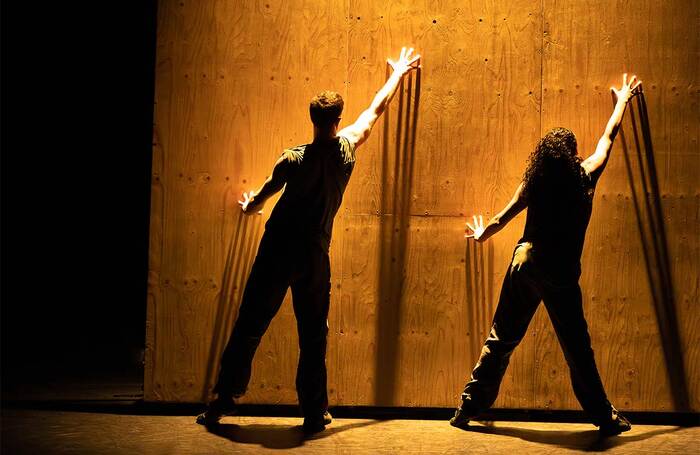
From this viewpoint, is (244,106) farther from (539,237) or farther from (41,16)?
(41,16)

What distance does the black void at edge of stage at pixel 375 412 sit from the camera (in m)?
4.94

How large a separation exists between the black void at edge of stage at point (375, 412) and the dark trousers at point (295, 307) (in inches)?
22.3

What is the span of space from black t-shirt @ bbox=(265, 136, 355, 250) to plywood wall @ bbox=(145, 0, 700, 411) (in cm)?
61

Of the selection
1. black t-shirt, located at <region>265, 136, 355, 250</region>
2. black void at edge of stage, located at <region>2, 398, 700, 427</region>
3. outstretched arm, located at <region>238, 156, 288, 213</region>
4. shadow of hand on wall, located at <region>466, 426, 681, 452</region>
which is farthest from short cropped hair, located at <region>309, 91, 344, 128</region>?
shadow of hand on wall, located at <region>466, 426, 681, 452</region>

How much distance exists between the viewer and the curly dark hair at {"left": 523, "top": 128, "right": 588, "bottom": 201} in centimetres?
434

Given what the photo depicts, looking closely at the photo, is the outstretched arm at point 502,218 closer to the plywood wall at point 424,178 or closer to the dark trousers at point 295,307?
the plywood wall at point 424,178

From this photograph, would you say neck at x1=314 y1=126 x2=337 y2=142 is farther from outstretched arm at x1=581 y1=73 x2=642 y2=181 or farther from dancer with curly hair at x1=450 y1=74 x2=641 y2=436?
outstretched arm at x1=581 y1=73 x2=642 y2=181

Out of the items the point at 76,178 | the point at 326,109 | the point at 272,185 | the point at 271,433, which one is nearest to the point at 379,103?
the point at 326,109

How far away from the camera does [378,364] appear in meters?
5.01

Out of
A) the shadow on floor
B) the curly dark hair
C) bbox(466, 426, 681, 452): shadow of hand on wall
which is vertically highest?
the curly dark hair

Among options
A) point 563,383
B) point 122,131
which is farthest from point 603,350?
point 122,131

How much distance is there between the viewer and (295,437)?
439 cm

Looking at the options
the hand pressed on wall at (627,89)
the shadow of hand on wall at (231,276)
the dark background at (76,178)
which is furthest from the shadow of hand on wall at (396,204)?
the dark background at (76,178)

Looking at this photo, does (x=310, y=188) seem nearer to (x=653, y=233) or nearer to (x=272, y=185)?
(x=272, y=185)
